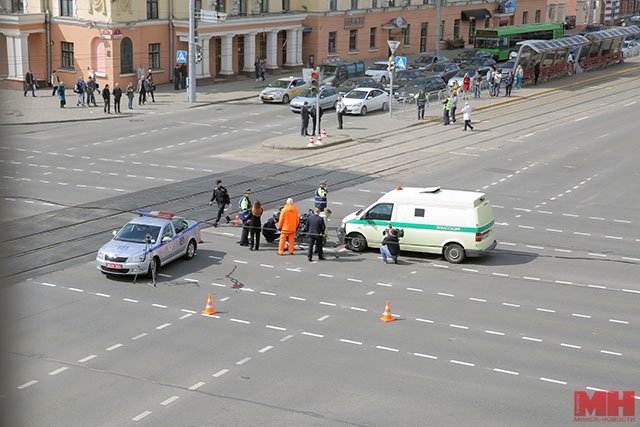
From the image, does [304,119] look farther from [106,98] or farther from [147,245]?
[147,245]

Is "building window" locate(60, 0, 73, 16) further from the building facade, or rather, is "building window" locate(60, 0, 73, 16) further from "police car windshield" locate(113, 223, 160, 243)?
A: "police car windshield" locate(113, 223, 160, 243)

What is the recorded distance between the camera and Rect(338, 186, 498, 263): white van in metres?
22.9

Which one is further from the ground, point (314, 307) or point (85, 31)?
point (85, 31)

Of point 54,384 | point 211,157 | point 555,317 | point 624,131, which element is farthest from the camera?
point 624,131

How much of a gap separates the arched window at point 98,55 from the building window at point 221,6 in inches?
342

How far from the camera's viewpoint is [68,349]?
15922 mm

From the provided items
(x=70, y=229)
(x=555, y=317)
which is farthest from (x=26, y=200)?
(x=555, y=317)

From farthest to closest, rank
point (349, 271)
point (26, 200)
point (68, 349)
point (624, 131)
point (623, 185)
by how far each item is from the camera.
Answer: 1. point (624, 131)
2. point (623, 185)
3. point (26, 200)
4. point (349, 271)
5. point (68, 349)

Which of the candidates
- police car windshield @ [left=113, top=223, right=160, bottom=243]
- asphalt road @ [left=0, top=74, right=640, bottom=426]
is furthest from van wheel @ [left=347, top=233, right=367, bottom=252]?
police car windshield @ [left=113, top=223, right=160, bottom=243]

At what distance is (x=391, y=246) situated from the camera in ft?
74.6

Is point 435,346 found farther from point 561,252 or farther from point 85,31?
point 85,31

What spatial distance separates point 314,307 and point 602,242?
10.1 m

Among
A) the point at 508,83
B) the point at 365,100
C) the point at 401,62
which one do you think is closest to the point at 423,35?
the point at 508,83

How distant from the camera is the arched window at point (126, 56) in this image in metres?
53.1
